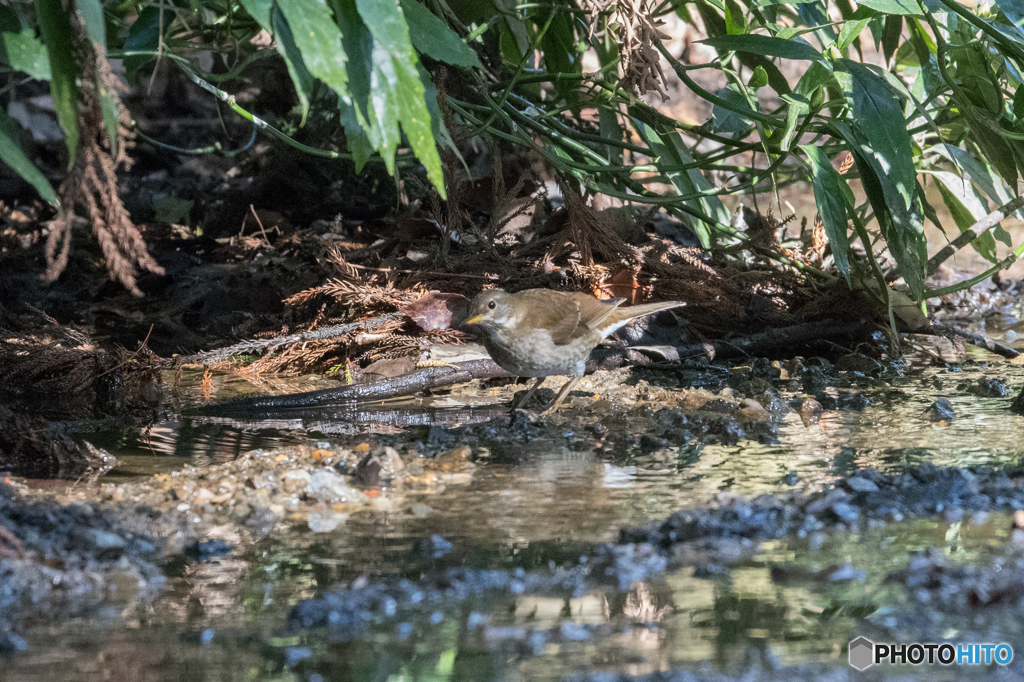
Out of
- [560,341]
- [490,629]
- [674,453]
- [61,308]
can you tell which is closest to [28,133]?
[61,308]

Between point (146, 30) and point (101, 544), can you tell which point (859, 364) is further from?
point (146, 30)

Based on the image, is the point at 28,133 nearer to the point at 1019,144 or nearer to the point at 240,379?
the point at 240,379

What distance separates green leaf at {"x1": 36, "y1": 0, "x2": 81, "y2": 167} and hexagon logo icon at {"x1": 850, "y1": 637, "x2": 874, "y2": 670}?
207 cm

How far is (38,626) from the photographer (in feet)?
6.14

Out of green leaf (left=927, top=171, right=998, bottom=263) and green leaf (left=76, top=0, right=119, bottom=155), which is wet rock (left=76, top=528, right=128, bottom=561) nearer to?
green leaf (left=76, top=0, right=119, bottom=155)

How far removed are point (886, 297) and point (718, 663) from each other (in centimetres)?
292

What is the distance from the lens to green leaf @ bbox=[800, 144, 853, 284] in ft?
11.5

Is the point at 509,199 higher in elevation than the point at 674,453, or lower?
higher

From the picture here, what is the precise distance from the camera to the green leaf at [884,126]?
3375mm

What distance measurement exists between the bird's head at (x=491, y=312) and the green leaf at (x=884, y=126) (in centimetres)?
164

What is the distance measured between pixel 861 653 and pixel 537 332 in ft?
7.46

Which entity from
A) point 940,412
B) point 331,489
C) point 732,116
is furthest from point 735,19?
point 331,489

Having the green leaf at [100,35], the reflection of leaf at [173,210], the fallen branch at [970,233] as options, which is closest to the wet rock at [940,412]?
the fallen branch at [970,233]
